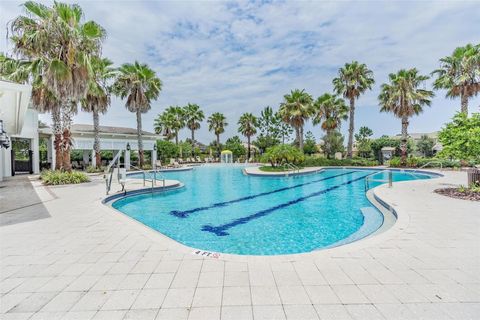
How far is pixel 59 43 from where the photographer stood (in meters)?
12.2

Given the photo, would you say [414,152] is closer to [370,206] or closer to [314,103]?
[314,103]

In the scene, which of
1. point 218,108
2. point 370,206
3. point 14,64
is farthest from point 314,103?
point 14,64

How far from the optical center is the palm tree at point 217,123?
1634 inches

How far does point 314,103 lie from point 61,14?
2366 cm

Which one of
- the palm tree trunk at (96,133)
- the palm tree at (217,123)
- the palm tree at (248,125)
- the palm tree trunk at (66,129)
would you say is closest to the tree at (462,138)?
the palm tree trunk at (66,129)

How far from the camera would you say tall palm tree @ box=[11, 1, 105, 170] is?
11.6 meters

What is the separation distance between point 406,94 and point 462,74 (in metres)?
3.82

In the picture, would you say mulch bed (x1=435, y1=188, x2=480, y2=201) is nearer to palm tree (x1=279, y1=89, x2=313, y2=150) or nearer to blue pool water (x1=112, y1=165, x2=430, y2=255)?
blue pool water (x1=112, y1=165, x2=430, y2=255)

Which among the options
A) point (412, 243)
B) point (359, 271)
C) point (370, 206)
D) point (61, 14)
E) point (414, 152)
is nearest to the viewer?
point (359, 271)

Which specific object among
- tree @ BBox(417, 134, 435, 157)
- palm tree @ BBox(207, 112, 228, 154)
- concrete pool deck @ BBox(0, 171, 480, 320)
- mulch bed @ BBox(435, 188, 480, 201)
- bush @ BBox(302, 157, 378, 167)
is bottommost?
concrete pool deck @ BBox(0, 171, 480, 320)

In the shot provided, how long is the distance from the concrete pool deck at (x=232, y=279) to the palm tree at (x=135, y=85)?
1854 centimetres

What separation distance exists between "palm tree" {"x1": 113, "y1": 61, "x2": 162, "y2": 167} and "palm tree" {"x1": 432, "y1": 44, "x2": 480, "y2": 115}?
24.7 m

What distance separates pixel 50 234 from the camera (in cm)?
486

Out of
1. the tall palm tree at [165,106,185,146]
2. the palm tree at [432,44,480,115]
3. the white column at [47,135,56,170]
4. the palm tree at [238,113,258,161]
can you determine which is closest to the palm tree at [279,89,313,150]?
the palm tree at [432,44,480,115]
